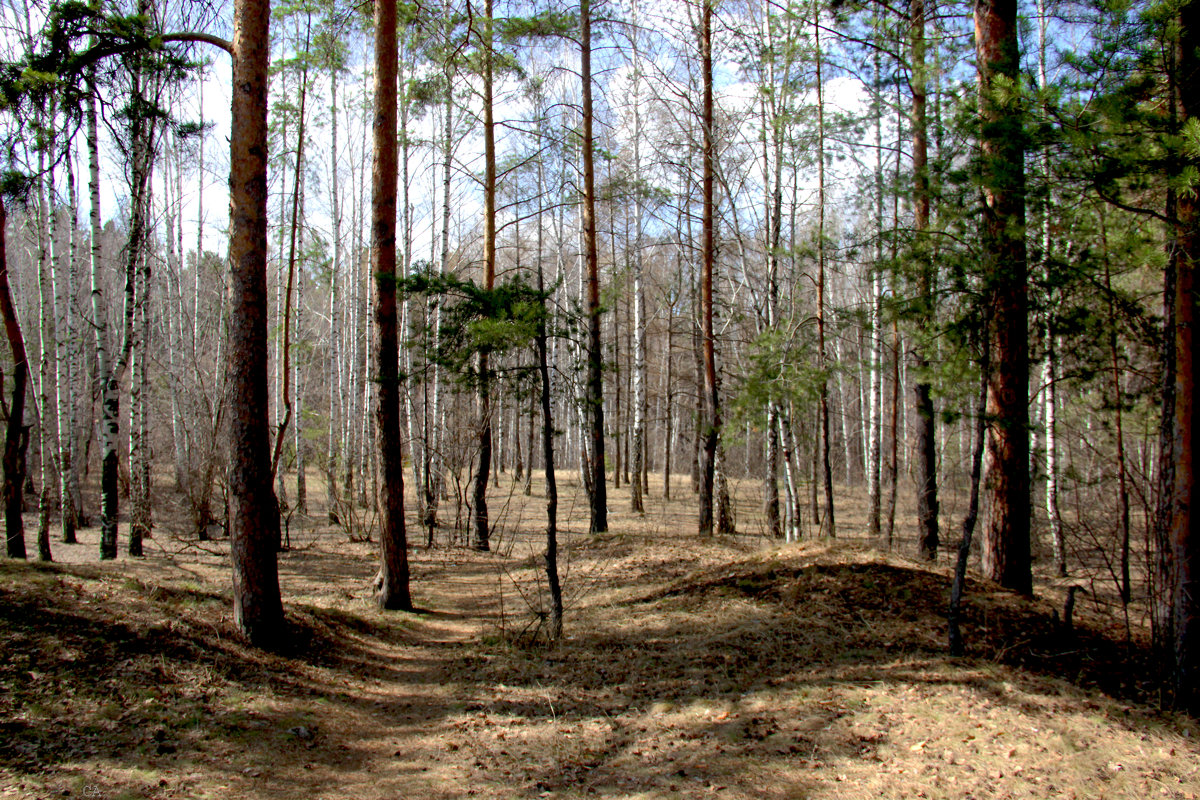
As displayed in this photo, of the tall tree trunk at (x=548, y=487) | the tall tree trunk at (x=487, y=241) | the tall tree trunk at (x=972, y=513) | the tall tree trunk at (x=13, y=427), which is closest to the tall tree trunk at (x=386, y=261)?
the tall tree trunk at (x=548, y=487)

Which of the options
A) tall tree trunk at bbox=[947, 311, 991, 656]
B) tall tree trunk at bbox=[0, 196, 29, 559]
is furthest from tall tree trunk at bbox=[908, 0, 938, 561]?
tall tree trunk at bbox=[0, 196, 29, 559]

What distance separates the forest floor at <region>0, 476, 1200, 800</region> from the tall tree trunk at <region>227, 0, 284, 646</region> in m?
0.36

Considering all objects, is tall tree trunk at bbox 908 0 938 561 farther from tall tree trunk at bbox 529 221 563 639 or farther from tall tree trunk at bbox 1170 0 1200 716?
tall tree trunk at bbox 529 221 563 639

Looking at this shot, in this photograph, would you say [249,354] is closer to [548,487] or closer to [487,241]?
[548,487]

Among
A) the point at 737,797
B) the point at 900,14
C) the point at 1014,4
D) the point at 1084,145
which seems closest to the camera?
the point at 737,797

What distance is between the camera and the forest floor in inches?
134

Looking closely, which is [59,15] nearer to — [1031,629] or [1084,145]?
[1084,145]

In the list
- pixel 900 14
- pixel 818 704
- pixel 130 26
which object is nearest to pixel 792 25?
pixel 900 14

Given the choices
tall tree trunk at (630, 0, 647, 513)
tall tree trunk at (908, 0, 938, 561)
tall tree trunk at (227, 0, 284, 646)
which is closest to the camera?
tall tree trunk at (227, 0, 284, 646)

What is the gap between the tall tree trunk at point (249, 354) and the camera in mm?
5004

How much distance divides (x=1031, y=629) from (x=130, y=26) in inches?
332

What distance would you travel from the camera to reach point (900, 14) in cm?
843

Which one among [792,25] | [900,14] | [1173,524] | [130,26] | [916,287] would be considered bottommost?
[1173,524]

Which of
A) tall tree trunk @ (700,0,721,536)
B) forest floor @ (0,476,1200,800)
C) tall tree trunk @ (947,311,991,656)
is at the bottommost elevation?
forest floor @ (0,476,1200,800)
